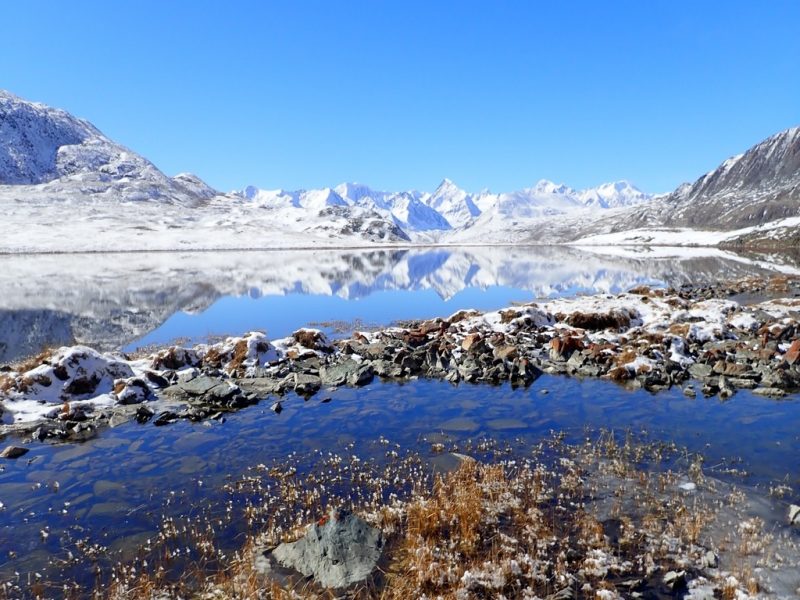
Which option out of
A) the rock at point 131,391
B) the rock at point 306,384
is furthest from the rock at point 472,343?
the rock at point 131,391

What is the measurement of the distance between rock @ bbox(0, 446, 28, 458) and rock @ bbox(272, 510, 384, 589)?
11309 mm

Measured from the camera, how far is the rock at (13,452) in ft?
Result: 53.4

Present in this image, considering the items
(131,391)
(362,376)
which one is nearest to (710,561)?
(362,376)

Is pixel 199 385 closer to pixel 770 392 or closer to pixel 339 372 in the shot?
pixel 339 372

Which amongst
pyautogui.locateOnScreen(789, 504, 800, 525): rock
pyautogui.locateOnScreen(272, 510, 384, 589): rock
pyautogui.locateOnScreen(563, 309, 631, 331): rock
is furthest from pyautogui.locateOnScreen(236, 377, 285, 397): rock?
pyautogui.locateOnScreen(563, 309, 631, 331): rock

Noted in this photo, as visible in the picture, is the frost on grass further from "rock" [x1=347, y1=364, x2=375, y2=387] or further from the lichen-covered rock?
the lichen-covered rock

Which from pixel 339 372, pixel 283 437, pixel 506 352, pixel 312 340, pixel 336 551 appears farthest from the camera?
pixel 312 340

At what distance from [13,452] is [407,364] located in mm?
16591

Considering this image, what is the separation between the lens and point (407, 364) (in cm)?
2648

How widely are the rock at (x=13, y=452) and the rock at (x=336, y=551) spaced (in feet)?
37.1

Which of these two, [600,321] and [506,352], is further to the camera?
[600,321]

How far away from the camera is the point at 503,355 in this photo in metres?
26.9

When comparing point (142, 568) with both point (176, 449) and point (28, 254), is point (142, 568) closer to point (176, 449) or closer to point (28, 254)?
point (176, 449)

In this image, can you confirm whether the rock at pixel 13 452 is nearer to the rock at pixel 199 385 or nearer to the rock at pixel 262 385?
the rock at pixel 199 385
